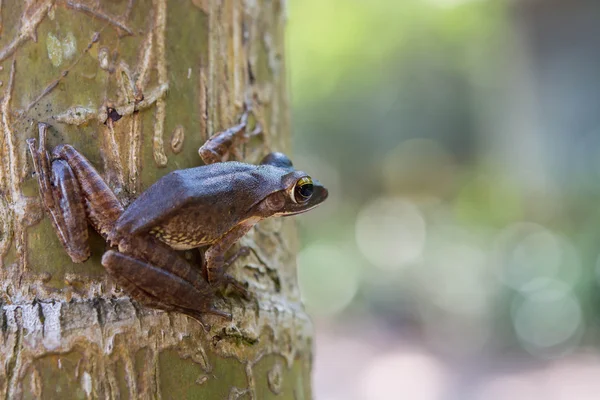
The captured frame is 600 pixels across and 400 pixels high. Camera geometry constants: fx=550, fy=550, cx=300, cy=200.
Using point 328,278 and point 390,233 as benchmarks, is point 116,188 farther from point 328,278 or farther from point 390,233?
point 390,233

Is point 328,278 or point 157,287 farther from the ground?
point 328,278

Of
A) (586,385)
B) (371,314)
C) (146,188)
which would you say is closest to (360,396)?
(586,385)

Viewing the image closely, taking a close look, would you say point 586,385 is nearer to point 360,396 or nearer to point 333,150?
point 360,396

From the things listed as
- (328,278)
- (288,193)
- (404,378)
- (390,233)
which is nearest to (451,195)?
(390,233)

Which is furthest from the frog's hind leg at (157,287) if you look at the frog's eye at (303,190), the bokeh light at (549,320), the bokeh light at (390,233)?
the bokeh light at (390,233)

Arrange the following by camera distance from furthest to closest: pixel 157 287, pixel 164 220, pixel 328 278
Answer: pixel 328 278
pixel 164 220
pixel 157 287

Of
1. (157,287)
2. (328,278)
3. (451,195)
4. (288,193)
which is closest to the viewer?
(157,287)

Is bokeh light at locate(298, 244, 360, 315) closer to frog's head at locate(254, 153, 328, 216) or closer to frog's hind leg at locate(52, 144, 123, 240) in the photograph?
frog's head at locate(254, 153, 328, 216)

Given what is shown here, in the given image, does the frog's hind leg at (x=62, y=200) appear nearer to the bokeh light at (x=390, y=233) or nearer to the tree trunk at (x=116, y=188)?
the tree trunk at (x=116, y=188)
